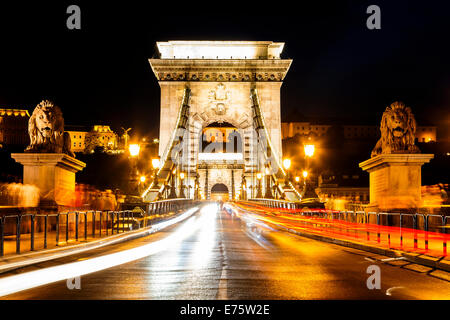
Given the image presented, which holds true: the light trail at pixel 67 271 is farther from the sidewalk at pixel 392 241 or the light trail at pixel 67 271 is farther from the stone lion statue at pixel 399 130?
the stone lion statue at pixel 399 130

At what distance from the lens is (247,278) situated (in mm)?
8688

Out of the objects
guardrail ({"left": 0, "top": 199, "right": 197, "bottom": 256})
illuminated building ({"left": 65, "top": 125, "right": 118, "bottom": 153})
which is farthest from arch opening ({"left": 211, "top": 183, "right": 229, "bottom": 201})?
guardrail ({"left": 0, "top": 199, "right": 197, "bottom": 256})

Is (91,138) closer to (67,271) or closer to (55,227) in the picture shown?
(55,227)

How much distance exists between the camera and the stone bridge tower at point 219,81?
5916cm

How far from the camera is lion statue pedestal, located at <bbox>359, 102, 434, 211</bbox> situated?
57.7 feet

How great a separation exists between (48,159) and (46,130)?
Answer: 1225mm

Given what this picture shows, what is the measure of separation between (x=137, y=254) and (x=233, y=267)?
10.6 ft

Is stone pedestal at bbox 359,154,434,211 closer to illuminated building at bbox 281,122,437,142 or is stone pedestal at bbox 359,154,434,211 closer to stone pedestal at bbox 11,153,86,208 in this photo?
stone pedestal at bbox 11,153,86,208

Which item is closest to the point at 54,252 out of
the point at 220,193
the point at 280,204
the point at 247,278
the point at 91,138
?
the point at 247,278

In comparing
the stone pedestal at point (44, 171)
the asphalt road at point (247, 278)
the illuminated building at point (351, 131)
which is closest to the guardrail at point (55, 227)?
the stone pedestal at point (44, 171)

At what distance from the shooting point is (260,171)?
66.1 metres

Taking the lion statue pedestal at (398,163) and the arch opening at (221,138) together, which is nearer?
the lion statue pedestal at (398,163)

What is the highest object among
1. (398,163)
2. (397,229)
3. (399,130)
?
(399,130)
